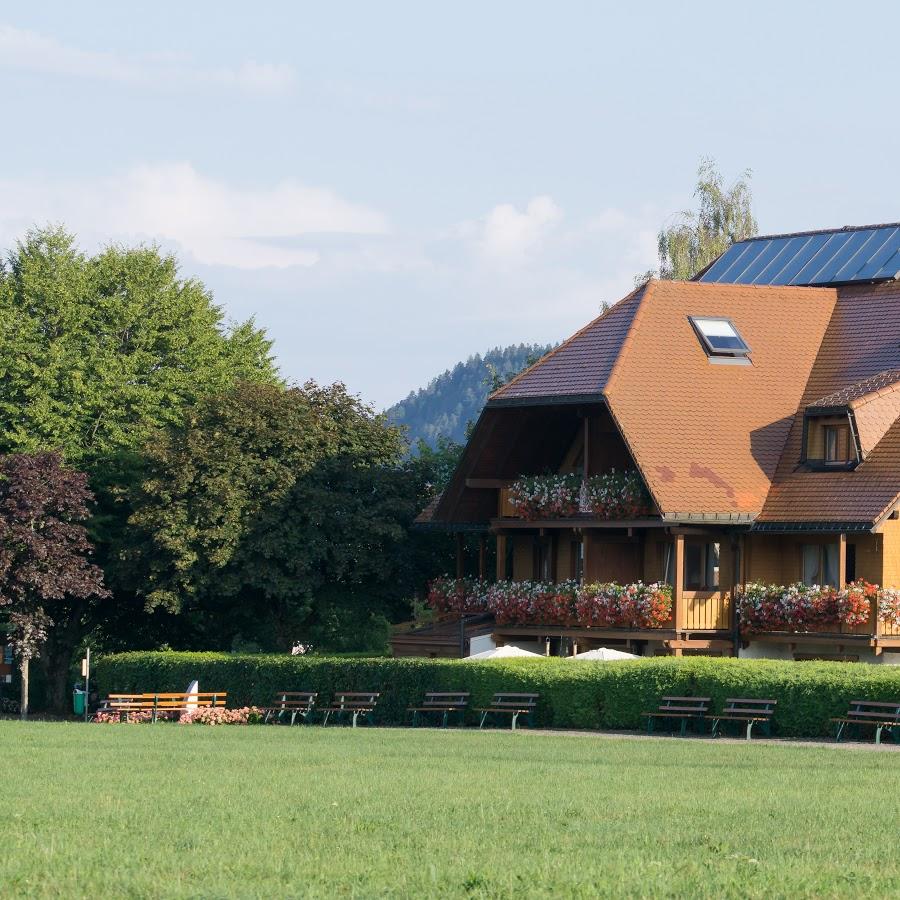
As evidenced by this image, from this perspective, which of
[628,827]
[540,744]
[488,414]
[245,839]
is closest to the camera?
[245,839]

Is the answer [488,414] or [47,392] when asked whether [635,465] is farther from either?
[47,392]

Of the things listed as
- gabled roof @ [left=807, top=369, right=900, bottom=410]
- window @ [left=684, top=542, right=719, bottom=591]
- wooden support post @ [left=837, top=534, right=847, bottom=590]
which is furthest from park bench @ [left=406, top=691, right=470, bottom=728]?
gabled roof @ [left=807, top=369, right=900, bottom=410]

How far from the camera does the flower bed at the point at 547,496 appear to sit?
4441 centimetres

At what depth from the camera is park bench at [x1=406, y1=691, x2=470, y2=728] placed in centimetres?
3812

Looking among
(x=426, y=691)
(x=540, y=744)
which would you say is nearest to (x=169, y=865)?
(x=540, y=744)

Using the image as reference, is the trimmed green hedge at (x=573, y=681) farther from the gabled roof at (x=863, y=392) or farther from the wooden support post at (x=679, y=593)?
the gabled roof at (x=863, y=392)

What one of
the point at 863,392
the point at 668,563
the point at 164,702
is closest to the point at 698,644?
the point at 668,563

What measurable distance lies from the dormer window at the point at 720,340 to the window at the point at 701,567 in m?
5.07

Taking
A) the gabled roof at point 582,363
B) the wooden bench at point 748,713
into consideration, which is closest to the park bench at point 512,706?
the wooden bench at point 748,713

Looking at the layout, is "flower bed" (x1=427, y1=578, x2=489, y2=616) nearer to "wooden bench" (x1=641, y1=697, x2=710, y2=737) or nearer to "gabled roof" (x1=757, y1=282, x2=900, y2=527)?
"gabled roof" (x1=757, y1=282, x2=900, y2=527)

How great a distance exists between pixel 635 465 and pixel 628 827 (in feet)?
83.8

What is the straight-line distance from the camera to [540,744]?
30828 millimetres

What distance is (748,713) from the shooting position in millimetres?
33938

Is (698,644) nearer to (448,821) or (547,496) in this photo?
(547,496)
